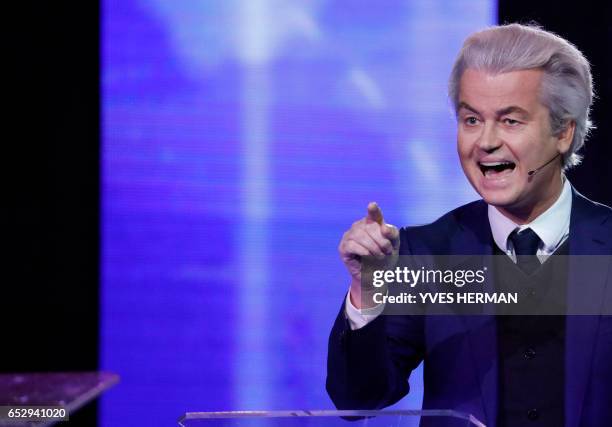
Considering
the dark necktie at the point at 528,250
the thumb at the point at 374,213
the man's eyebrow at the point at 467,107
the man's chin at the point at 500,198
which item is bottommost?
the dark necktie at the point at 528,250

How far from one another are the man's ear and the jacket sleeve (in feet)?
2.10

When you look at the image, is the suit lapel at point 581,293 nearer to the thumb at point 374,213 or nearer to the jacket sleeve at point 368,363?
the jacket sleeve at point 368,363

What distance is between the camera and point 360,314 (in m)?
1.75

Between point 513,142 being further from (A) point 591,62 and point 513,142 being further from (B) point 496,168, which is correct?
(A) point 591,62

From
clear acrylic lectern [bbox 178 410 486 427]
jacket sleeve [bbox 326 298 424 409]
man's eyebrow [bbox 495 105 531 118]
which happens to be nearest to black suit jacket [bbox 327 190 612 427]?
jacket sleeve [bbox 326 298 424 409]

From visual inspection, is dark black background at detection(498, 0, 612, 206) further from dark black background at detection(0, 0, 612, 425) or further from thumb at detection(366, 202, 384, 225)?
dark black background at detection(0, 0, 612, 425)

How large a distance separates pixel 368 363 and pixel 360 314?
0.12 metres

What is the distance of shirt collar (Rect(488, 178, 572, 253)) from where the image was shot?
6.76ft

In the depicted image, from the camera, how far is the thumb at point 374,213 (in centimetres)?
148

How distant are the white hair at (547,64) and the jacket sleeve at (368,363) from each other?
0.67 m

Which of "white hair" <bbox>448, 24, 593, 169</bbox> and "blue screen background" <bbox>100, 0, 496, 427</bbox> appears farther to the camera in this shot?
"blue screen background" <bbox>100, 0, 496, 427</bbox>
